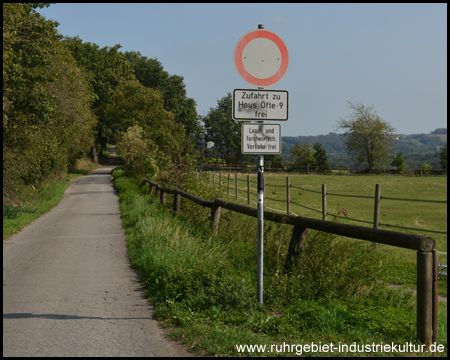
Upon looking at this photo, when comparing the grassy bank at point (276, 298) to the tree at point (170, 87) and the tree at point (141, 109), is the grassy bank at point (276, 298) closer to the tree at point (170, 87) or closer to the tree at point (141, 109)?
the tree at point (141, 109)

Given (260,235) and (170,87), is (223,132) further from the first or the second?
(260,235)

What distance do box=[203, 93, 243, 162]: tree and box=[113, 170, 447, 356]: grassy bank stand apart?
287ft

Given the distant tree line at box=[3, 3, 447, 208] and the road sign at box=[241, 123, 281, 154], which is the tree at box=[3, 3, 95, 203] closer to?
the distant tree line at box=[3, 3, 447, 208]

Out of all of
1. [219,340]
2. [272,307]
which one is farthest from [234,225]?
[219,340]

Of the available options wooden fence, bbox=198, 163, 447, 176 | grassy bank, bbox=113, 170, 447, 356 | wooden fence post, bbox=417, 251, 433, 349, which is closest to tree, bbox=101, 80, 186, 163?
wooden fence, bbox=198, 163, 447, 176

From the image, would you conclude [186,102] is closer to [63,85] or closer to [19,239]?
[63,85]

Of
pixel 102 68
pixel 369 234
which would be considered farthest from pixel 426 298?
pixel 102 68

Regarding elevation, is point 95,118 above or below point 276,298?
above

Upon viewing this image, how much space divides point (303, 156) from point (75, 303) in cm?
7403

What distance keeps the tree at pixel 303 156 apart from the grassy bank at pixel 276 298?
64.7 m

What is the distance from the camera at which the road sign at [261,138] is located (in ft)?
18.0

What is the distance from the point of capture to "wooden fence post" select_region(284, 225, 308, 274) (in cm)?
630

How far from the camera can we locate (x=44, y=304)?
6.15 metres

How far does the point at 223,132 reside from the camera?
9844cm
